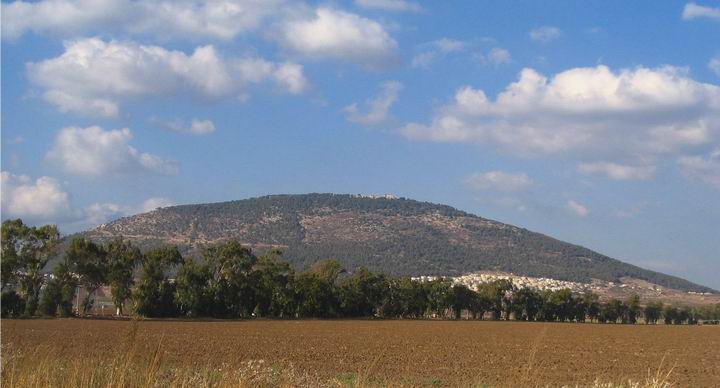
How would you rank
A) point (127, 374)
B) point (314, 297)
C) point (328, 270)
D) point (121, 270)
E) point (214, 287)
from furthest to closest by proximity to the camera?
1. point (328, 270)
2. point (314, 297)
3. point (214, 287)
4. point (121, 270)
5. point (127, 374)

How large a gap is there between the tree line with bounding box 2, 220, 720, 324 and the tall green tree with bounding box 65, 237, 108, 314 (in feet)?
0.39

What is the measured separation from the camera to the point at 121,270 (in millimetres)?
89438

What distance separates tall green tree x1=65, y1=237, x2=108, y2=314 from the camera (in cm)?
8419

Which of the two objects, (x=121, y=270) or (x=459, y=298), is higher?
(x=121, y=270)

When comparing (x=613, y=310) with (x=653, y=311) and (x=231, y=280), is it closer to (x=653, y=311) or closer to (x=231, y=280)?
(x=653, y=311)

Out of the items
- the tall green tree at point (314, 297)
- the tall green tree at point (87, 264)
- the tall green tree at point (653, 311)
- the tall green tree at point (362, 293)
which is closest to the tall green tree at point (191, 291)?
the tall green tree at point (87, 264)

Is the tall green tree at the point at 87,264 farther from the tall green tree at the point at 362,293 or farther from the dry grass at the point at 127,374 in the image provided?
the dry grass at the point at 127,374

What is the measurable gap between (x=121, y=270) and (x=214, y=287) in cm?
1223

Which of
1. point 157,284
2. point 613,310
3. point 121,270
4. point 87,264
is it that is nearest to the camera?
point 87,264

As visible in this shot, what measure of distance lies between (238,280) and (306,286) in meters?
13.0

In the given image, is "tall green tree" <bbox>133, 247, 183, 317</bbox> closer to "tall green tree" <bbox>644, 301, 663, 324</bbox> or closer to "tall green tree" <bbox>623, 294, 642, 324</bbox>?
"tall green tree" <bbox>623, 294, 642, 324</bbox>

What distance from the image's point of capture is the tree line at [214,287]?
7812 centimetres

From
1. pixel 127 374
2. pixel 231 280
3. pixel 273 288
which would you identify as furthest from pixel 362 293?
pixel 127 374

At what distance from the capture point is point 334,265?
120 meters
